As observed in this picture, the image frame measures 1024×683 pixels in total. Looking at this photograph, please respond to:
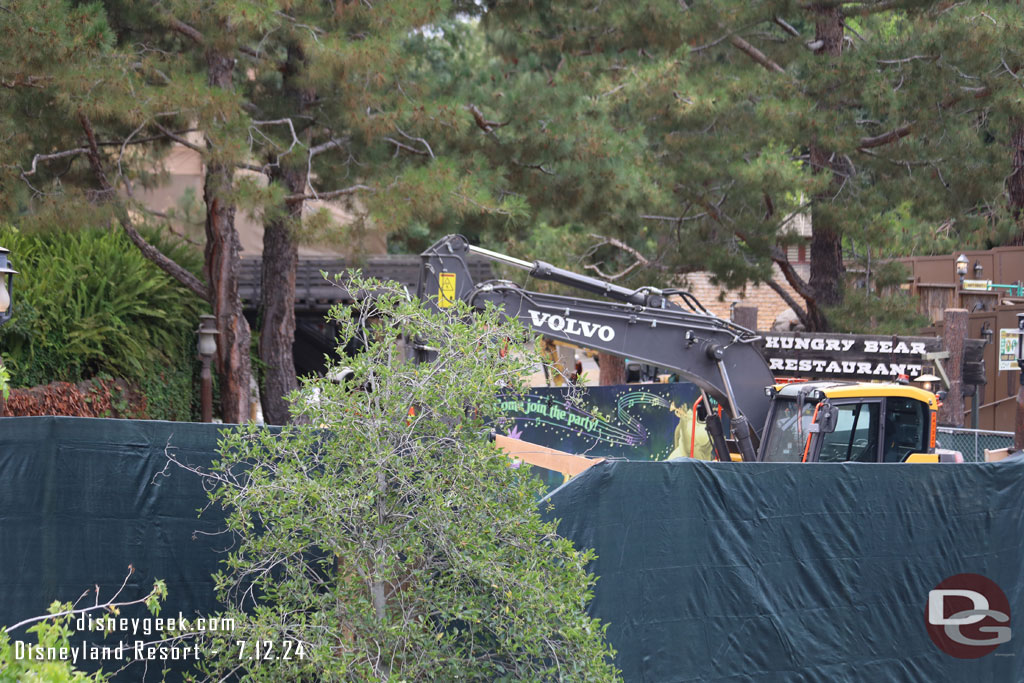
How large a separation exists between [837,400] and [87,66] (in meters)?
8.78

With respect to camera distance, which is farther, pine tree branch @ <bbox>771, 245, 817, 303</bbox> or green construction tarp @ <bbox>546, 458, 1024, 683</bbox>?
pine tree branch @ <bbox>771, 245, 817, 303</bbox>

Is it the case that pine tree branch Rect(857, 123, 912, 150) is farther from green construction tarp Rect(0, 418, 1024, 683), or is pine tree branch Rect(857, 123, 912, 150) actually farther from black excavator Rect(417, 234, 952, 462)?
green construction tarp Rect(0, 418, 1024, 683)


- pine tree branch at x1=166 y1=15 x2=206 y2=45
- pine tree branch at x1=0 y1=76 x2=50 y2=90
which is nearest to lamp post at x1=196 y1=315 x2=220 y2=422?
pine tree branch at x1=166 y1=15 x2=206 y2=45

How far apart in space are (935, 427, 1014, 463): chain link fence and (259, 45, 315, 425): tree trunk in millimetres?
9468

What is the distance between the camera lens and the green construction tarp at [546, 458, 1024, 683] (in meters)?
6.17

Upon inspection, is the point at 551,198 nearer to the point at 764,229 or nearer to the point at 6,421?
the point at 764,229

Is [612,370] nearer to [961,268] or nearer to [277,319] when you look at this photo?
[961,268]

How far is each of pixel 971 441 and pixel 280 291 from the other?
10317mm

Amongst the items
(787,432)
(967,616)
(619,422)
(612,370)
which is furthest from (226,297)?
(967,616)

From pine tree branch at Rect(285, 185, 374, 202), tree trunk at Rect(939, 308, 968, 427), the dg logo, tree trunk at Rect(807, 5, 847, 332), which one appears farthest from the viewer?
tree trunk at Rect(807, 5, 847, 332)

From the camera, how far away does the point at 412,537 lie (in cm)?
464

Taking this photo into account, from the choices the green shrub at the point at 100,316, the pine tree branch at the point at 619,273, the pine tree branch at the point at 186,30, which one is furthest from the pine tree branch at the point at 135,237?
the pine tree branch at the point at 619,273

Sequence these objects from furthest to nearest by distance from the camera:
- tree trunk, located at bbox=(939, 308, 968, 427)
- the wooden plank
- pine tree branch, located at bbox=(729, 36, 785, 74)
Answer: pine tree branch, located at bbox=(729, 36, 785, 74) < tree trunk, located at bbox=(939, 308, 968, 427) < the wooden plank

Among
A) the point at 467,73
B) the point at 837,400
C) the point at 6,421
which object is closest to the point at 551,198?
the point at 467,73
